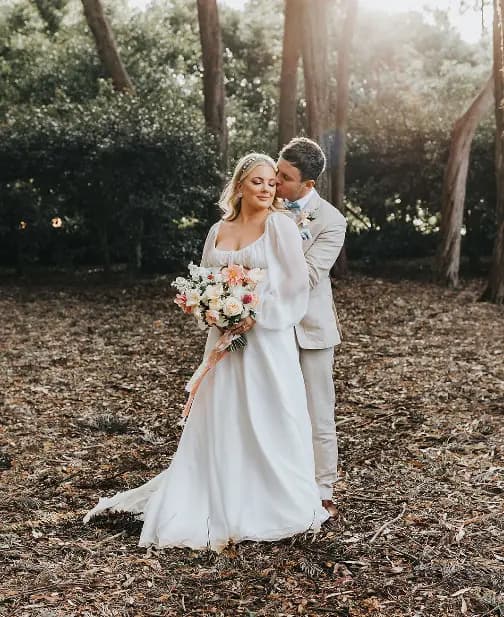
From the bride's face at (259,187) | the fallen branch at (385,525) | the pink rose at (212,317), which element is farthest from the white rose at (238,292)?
the fallen branch at (385,525)

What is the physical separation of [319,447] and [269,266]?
1.17 meters

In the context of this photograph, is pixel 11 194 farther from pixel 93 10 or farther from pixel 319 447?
pixel 319 447

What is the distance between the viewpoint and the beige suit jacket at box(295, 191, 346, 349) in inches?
185

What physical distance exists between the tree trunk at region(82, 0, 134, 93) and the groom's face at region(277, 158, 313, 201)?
1145 centimetres

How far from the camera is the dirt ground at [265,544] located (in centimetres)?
393

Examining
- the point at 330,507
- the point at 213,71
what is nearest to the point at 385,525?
the point at 330,507

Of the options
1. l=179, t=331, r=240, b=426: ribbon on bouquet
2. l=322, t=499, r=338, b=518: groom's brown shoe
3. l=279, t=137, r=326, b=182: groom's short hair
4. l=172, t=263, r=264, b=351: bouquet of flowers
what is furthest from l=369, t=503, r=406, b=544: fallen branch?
l=279, t=137, r=326, b=182: groom's short hair

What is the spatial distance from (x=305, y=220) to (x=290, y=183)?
23 cm

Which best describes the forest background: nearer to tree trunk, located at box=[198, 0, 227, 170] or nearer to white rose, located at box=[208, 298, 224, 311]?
tree trunk, located at box=[198, 0, 227, 170]

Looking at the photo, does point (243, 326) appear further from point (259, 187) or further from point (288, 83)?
point (288, 83)

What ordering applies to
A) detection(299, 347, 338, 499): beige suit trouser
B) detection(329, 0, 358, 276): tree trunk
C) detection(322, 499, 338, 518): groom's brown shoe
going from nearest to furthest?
detection(299, 347, 338, 499): beige suit trouser
detection(322, 499, 338, 518): groom's brown shoe
detection(329, 0, 358, 276): tree trunk

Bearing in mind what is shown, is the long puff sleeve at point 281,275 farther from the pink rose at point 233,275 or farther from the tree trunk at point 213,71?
the tree trunk at point 213,71

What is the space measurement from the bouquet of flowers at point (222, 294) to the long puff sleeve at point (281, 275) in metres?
0.10

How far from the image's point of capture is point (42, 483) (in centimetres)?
→ 563
